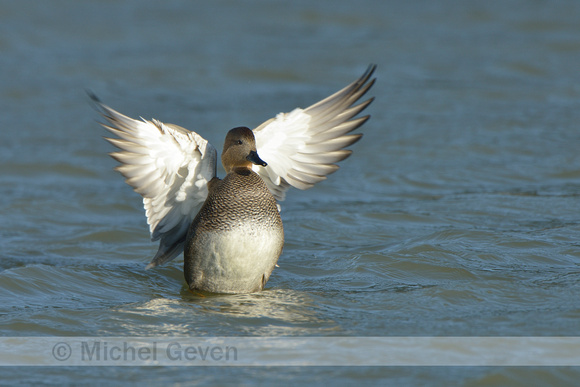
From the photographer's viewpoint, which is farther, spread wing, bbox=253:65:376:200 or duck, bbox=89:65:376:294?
spread wing, bbox=253:65:376:200

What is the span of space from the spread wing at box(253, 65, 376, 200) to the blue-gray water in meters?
0.87

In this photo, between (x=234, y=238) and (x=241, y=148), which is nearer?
(x=234, y=238)

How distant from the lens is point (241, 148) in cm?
597

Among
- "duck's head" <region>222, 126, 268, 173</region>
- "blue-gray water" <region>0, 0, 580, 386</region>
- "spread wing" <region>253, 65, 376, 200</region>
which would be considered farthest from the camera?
"spread wing" <region>253, 65, 376, 200</region>

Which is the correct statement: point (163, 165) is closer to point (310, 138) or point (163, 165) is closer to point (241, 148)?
point (241, 148)

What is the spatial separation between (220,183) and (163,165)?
0.43 metres

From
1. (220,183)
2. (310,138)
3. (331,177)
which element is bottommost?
(220,183)

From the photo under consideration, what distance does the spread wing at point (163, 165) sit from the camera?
575 cm

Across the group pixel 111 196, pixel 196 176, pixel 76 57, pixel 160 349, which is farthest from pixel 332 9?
pixel 160 349

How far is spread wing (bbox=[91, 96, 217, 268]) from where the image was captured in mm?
5754

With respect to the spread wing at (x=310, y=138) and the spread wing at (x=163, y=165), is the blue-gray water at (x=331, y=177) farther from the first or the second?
the spread wing at (x=310, y=138)

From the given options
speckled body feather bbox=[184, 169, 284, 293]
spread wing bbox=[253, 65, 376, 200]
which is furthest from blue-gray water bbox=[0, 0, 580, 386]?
spread wing bbox=[253, 65, 376, 200]

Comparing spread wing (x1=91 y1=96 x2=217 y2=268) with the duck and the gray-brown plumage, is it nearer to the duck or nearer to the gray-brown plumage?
the duck

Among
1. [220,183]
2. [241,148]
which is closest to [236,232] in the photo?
[220,183]
